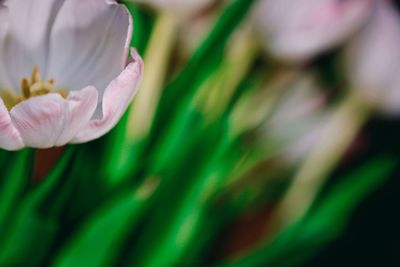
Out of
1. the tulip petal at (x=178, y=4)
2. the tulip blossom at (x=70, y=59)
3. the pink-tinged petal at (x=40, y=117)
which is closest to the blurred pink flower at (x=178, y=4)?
the tulip petal at (x=178, y=4)

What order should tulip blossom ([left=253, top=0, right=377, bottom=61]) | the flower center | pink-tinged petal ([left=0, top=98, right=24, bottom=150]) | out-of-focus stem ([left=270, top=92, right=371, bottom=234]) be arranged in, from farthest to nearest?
out-of-focus stem ([left=270, top=92, right=371, bottom=234]) → tulip blossom ([left=253, top=0, right=377, bottom=61]) → the flower center → pink-tinged petal ([left=0, top=98, right=24, bottom=150])

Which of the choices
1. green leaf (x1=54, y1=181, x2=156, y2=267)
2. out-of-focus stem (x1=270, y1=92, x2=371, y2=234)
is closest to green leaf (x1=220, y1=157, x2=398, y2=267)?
out-of-focus stem (x1=270, y1=92, x2=371, y2=234)

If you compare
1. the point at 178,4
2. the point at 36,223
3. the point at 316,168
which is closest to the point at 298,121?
the point at 316,168

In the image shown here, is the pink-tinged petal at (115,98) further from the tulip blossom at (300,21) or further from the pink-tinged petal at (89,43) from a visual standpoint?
the tulip blossom at (300,21)

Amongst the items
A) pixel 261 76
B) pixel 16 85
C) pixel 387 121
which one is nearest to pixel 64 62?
pixel 16 85

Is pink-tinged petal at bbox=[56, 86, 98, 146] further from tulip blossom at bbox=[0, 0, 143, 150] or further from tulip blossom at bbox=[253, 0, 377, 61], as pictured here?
tulip blossom at bbox=[253, 0, 377, 61]

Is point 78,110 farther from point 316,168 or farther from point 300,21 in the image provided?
point 316,168
